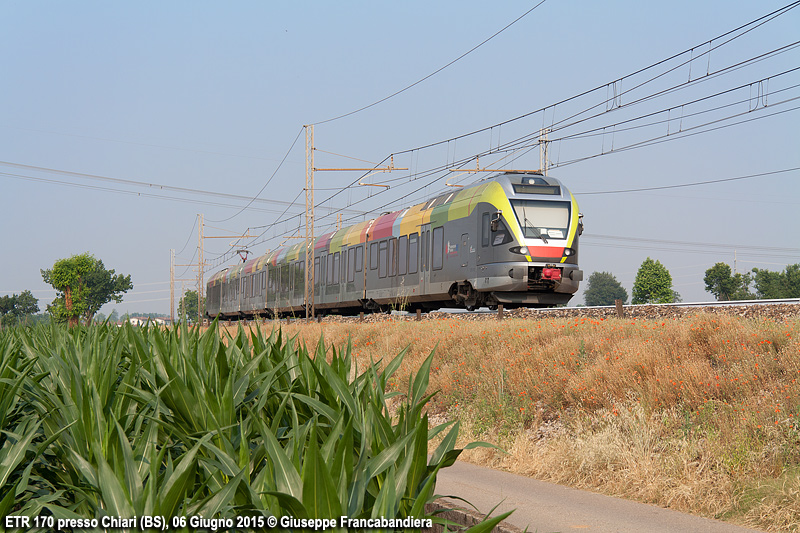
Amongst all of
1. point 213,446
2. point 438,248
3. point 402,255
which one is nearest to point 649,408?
point 213,446

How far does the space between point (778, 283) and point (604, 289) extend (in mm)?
61882

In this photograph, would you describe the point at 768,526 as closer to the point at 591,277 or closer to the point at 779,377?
the point at 779,377

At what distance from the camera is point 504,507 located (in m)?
6.44

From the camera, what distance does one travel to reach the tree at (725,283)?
361 ft

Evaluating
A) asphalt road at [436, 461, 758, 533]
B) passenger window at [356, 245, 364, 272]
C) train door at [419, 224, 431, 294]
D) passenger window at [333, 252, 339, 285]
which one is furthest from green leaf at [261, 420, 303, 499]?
passenger window at [333, 252, 339, 285]

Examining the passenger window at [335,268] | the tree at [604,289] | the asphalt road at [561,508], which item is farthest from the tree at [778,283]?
the asphalt road at [561,508]

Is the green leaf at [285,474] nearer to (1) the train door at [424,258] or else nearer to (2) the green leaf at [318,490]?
(2) the green leaf at [318,490]

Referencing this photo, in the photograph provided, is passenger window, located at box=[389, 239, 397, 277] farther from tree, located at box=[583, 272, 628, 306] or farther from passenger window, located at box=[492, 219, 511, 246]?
tree, located at box=[583, 272, 628, 306]

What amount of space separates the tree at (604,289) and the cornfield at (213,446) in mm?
178859

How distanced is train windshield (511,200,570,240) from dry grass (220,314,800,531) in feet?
21.6

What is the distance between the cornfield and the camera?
9.64 feet

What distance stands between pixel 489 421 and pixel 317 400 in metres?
7.26

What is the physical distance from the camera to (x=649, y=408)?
30.7 feet

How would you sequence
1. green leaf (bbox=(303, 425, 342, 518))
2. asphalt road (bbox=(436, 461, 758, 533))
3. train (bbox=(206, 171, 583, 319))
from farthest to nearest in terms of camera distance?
train (bbox=(206, 171, 583, 319)), asphalt road (bbox=(436, 461, 758, 533)), green leaf (bbox=(303, 425, 342, 518))
